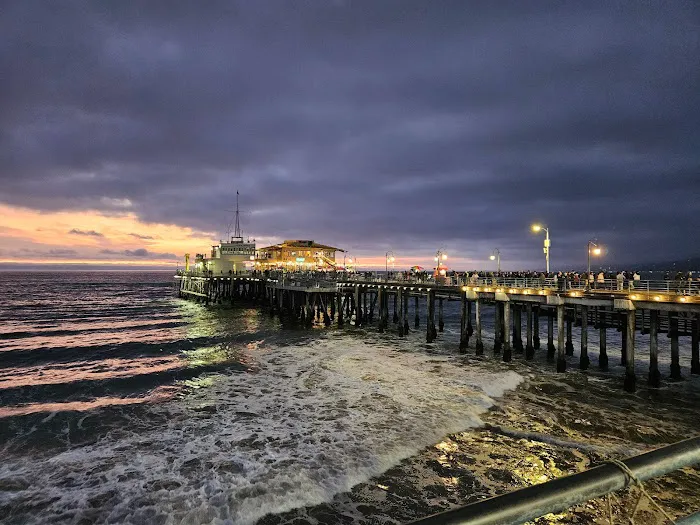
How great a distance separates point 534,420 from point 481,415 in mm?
2008

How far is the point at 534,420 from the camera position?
16672mm

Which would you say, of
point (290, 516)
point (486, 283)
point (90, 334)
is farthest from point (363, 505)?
point (90, 334)

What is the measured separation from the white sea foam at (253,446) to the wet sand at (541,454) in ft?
2.42

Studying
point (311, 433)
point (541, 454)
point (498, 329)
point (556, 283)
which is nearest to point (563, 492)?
point (541, 454)

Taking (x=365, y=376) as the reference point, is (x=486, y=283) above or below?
above

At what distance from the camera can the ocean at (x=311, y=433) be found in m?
11.4

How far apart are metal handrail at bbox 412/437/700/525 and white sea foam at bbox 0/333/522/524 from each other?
1105 centimetres

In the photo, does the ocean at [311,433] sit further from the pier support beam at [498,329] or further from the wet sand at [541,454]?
the pier support beam at [498,329]

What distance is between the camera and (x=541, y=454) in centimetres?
1368

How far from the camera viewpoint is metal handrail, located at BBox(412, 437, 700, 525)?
5.37ft

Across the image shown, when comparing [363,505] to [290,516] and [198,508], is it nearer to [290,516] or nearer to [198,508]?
[290,516]

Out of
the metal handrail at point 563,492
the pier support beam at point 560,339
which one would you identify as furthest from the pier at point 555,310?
the metal handrail at point 563,492

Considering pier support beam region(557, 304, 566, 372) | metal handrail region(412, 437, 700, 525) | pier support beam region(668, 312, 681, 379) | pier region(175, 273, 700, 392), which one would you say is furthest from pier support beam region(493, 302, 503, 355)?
metal handrail region(412, 437, 700, 525)

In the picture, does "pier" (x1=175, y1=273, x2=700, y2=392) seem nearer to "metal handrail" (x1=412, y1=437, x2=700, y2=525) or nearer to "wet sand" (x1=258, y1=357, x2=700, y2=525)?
"wet sand" (x1=258, y1=357, x2=700, y2=525)
